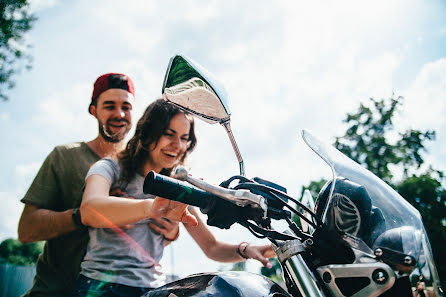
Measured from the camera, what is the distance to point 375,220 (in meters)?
0.93

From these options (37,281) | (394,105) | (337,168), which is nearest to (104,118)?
(37,281)

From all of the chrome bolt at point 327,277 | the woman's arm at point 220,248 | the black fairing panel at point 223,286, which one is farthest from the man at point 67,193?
the chrome bolt at point 327,277

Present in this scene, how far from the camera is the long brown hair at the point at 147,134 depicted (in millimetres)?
2229

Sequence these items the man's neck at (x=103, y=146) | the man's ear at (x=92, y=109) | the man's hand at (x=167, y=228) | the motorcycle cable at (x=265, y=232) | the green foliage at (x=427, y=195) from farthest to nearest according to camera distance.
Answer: the green foliage at (x=427, y=195) → the man's ear at (x=92, y=109) → the man's neck at (x=103, y=146) → the man's hand at (x=167, y=228) → the motorcycle cable at (x=265, y=232)

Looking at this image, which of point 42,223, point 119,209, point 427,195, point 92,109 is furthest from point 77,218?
point 427,195

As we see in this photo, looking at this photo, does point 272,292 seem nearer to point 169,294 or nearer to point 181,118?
point 169,294

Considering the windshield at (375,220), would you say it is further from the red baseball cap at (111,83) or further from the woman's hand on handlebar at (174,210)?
the red baseball cap at (111,83)

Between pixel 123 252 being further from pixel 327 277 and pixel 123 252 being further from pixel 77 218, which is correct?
pixel 327 277

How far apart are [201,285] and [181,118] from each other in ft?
4.82

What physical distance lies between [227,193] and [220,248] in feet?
4.56

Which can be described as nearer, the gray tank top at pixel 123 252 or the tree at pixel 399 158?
the gray tank top at pixel 123 252

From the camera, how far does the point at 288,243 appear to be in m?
0.99

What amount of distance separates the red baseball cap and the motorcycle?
8.26 feet

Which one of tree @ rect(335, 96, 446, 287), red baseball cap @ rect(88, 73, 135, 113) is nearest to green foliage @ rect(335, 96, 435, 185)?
tree @ rect(335, 96, 446, 287)
